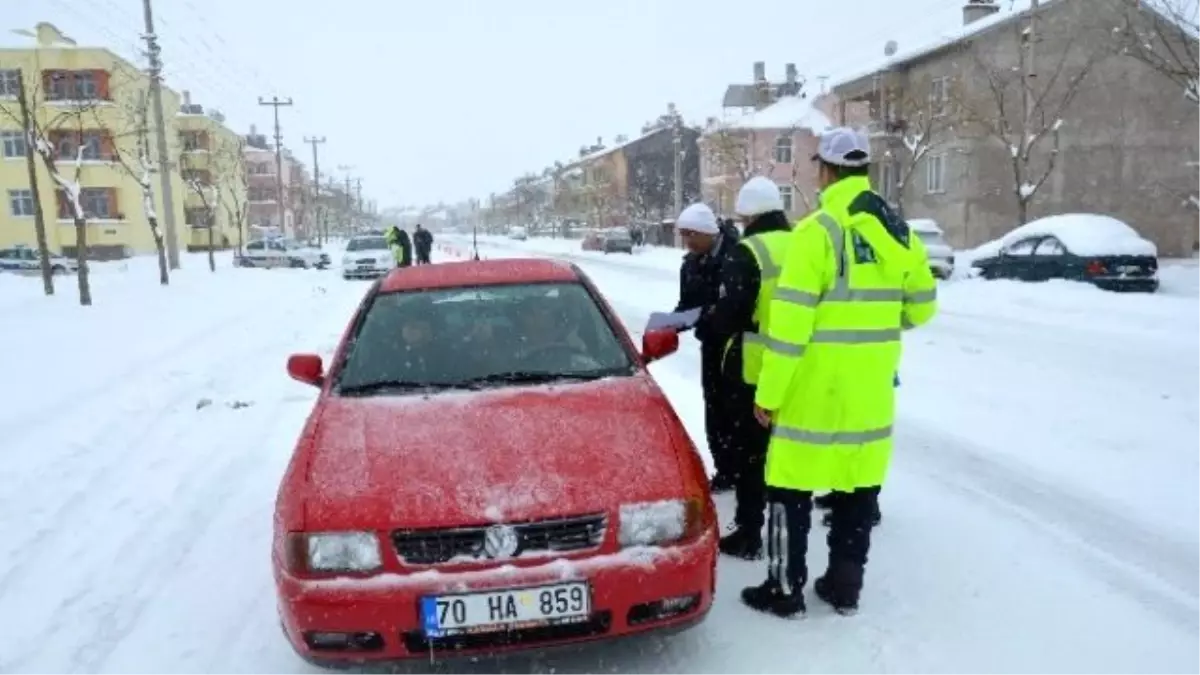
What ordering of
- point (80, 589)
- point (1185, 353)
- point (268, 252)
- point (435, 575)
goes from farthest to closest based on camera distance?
point (268, 252) → point (1185, 353) → point (80, 589) → point (435, 575)

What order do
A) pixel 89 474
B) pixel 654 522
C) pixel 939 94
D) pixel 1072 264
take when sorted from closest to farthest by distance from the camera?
pixel 654 522 → pixel 89 474 → pixel 1072 264 → pixel 939 94

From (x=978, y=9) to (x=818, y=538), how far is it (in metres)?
40.0

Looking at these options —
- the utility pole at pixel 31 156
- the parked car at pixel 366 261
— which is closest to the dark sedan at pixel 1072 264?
the parked car at pixel 366 261

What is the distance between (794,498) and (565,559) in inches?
41.9

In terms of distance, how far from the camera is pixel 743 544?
13.2 feet

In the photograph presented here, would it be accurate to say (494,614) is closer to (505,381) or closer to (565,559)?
(565,559)

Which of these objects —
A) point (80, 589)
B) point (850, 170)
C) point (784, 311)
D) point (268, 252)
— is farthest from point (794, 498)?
point (268, 252)

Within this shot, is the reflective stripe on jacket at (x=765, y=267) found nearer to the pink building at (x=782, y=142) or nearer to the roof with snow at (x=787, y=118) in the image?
the pink building at (x=782, y=142)

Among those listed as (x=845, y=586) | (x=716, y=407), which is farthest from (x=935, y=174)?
(x=845, y=586)

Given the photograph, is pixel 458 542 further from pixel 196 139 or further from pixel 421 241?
pixel 196 139

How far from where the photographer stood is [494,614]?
2.66 meters

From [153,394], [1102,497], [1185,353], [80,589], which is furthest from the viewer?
[1185,353]

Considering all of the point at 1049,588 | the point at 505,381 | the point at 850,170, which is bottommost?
the point at 1049,588

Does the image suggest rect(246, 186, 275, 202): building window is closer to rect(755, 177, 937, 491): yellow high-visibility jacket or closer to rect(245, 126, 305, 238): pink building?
rect(245, 126, 305, 238): pink building
